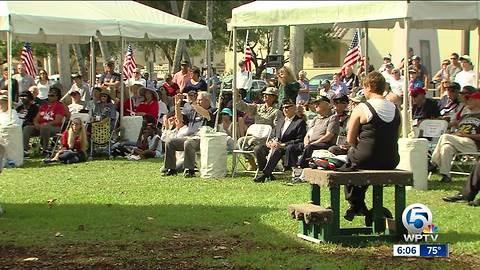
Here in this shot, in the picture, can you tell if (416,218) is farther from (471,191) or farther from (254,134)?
(254,134)

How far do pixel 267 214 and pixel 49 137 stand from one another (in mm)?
8215

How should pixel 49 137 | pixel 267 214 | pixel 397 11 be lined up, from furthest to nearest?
1. pixel 49 137
2. pixel 397 11
3. pixel 267 214

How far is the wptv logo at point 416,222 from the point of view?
721 cm

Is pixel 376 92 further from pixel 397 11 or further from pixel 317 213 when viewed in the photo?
pixel 397 11

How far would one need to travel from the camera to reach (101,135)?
15.8m

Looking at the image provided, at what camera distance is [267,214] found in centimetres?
905

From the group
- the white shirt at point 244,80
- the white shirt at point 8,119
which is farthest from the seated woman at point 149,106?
the white shirt at point 244,80

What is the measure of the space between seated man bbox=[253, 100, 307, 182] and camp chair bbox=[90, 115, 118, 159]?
448cm

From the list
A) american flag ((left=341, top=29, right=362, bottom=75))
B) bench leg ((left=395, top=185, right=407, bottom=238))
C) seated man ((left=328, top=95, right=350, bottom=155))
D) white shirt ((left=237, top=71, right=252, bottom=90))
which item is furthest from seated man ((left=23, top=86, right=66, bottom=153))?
bench leg ((left=395, top=185, right=407, bottom=238))

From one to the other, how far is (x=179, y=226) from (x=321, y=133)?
3.94m

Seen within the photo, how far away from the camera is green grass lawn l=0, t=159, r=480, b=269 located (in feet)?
22.3

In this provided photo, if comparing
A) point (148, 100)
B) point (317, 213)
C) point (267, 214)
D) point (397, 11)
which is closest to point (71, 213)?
point (267, 214)

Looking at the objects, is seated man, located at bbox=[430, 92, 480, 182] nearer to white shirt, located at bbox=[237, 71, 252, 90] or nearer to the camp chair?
the camp chair

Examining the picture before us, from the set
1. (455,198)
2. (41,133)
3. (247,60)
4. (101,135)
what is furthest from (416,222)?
(247,60)
